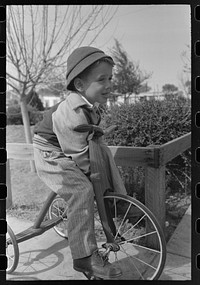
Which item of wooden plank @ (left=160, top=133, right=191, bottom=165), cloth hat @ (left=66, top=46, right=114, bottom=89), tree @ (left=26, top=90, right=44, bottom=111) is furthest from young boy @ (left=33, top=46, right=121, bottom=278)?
wooden plank @ (left=160, top=133, right=191, bottom=165)

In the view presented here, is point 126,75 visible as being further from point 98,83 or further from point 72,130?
point 72,130

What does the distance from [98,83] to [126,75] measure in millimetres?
146

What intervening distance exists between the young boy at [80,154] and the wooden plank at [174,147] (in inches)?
15.0

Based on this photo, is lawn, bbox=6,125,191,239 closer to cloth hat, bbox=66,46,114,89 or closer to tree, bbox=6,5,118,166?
tree, bbox=6,5,118,166

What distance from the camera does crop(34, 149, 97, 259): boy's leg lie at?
1.22 metres

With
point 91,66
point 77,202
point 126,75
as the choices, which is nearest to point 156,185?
point 77,202

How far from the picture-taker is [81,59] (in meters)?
1.17

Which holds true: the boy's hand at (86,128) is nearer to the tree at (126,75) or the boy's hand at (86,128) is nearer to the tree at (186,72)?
the tree at (126,75)

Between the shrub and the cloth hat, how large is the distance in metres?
0.26

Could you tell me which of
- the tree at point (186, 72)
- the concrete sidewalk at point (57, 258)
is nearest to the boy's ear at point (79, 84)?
the tree at point (186, 72)

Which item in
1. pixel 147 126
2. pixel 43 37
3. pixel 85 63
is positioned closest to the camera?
pixel 85 63

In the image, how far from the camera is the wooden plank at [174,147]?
1435mm

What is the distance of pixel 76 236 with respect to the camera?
1.22 meters

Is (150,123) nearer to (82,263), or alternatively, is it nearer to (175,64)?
(175,64)
